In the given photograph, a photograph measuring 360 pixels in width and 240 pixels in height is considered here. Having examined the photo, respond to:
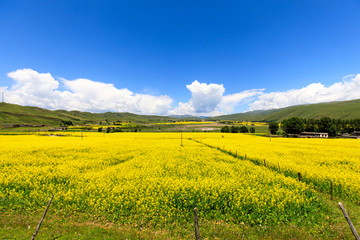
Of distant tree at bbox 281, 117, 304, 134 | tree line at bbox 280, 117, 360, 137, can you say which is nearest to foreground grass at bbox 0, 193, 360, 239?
distant tree at bbox 281, 117, 304, 134

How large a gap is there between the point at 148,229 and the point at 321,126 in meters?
111

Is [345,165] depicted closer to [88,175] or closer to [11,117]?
[88,175]

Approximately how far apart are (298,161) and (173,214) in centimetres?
2061

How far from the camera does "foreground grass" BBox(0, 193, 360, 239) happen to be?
777 cm

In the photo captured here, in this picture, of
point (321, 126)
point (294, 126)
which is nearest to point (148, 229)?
point (294, 126)

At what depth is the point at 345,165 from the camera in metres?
18.4

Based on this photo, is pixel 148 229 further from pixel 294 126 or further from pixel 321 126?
pixel 321 126

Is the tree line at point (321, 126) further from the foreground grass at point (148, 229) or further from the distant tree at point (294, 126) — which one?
the foreground grass at point (148, 229)

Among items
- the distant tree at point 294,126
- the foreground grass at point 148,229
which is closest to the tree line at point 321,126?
the distant tree at point 294,126

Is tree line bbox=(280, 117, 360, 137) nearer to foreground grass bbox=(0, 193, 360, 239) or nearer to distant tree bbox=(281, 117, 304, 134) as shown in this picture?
distant tree bbox=(281, 117, 304, 134)

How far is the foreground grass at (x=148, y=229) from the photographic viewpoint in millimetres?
7770

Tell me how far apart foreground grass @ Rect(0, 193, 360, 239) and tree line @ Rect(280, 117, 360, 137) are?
94.7 meters

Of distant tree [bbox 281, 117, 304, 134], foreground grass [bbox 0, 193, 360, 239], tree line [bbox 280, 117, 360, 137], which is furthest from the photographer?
distant tree [bbox 281, 117, 304, 134]

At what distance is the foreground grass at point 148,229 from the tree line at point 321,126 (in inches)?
3730
